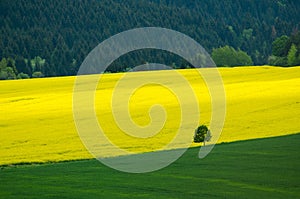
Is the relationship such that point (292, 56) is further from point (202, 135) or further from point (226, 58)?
point (202, 135)

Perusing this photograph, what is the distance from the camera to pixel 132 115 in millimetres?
40656

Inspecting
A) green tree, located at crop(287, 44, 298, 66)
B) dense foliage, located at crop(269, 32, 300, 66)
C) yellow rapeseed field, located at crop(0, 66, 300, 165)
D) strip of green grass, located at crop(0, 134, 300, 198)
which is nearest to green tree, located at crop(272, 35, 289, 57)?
dense foliage, located at crop(269, 32, 300, 66)

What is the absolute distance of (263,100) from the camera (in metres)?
44.2

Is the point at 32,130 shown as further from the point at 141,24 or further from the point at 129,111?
the point at 141,24

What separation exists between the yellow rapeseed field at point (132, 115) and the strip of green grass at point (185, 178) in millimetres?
3357

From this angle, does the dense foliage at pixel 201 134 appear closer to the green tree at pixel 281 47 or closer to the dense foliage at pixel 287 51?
the dense foliage at pixel 287 51

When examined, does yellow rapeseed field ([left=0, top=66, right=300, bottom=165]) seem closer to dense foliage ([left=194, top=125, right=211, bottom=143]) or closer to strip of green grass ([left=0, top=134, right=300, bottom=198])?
dense foliage ([left=194, top=125, right=211, bottom=143])

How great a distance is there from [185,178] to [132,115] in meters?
16.3

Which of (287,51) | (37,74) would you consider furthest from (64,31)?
(287,51)

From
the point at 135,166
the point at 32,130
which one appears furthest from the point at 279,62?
the point at 135,166

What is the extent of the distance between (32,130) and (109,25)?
15381 cm

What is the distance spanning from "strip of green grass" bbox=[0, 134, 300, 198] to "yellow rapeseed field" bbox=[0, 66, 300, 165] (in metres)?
3.36

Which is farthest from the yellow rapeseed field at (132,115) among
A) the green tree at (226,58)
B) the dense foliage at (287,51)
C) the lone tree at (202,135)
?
the green tree at (226,58)

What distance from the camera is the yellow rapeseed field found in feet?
109
